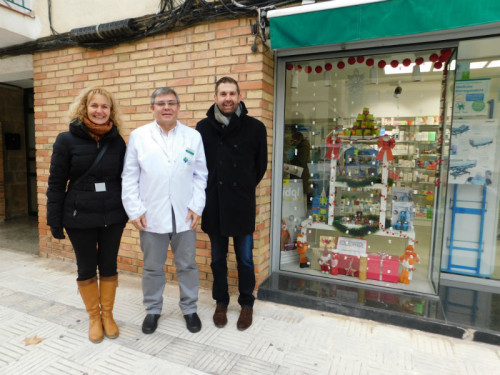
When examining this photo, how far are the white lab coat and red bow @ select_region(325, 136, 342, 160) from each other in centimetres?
175

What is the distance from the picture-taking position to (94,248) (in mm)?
2424

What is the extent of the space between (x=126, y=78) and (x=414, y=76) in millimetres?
3152

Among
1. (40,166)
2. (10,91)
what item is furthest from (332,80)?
(10,91)

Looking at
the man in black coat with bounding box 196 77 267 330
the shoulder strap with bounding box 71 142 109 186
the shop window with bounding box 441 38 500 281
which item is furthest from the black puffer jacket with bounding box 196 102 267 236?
the shop window with bounding box 441 38 500 281

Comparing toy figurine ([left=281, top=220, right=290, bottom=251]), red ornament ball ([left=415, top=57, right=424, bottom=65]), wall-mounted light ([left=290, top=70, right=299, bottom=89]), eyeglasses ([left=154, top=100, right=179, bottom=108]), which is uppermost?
red ornament ball ([left=415, top=57, right=424, bottom=65])

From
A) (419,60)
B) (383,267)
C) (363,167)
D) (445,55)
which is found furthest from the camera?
(363,167)

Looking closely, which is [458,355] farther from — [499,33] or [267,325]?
[499,33]

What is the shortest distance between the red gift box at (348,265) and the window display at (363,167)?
0.01 metres

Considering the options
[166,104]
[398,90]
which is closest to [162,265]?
[166,104]

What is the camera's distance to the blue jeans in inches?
105

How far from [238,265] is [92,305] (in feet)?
3.86

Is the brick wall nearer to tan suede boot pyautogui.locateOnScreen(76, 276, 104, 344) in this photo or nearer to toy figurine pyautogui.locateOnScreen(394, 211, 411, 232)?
tan suede boot pyautogui.locateOnScreen(76, 276, 104, 344)

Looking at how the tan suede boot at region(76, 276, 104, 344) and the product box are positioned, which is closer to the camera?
the tan suede boot at region(76, 276, 104, 344)

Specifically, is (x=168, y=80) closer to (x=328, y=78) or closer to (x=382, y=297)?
(x=328, y=78)
